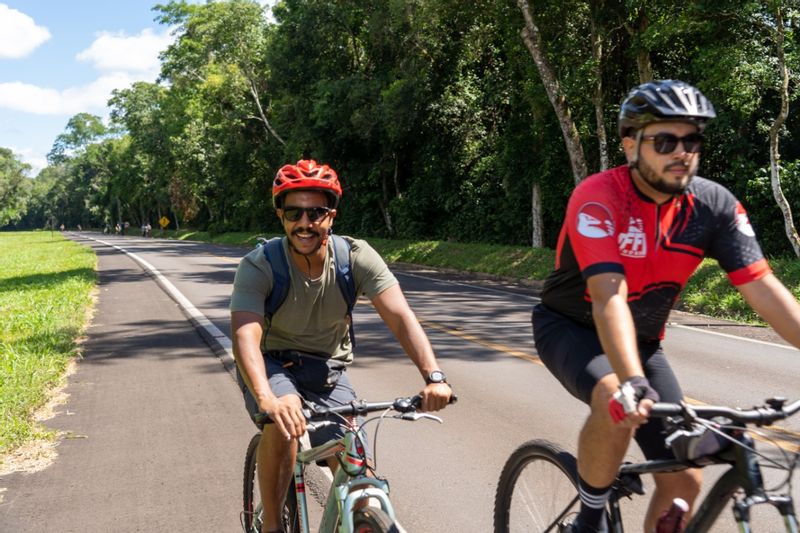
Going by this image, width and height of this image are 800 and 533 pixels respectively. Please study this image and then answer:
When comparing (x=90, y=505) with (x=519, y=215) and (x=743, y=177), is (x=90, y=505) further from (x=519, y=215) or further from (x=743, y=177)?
(x=519, y=215)

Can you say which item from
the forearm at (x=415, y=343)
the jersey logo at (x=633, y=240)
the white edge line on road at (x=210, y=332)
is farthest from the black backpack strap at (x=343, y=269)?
the white edge line on road at (x=210, y=332)

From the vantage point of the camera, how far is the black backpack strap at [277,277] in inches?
131

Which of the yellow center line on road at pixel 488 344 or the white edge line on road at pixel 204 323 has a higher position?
the yellow center line on road at pixel 488 344

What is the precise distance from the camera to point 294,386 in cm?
340

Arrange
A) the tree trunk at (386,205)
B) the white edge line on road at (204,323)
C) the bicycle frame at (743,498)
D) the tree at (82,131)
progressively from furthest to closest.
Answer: the tree at (82,131), the tree trunk at (386,205), the white edge line on road at (204,323), the bicycle frame at (743,498)

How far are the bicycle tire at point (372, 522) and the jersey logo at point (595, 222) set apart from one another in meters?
1.18

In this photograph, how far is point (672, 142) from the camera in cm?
272

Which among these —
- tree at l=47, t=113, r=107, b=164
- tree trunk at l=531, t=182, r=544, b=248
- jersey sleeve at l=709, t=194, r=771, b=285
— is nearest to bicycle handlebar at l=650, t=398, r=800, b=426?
jersey sleeve at l=709, t=194, r=771, b=285

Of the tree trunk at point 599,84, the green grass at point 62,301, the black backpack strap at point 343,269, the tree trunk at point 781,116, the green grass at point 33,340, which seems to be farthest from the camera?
the tree trunk at point 599,84

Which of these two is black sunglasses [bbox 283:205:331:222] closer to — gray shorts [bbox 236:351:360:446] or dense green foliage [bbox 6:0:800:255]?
gray shorts [bbox 236:351:360:446]

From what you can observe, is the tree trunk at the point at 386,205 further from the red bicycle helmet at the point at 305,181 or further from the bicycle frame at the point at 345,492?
the bicycle frame at the point at 345,492

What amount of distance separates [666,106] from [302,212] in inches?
57.2

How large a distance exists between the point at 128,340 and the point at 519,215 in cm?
1795

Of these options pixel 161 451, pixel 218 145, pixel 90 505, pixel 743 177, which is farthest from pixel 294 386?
pixel 218 145
